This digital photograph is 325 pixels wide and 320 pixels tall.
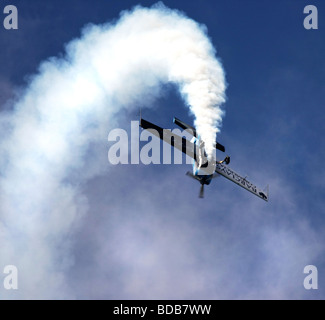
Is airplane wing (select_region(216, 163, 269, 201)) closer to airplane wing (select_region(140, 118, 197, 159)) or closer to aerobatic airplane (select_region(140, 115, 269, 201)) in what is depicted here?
aerobatic airplane (select_region(140, 115, 269, 201))

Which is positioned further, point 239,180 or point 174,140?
point 239,180

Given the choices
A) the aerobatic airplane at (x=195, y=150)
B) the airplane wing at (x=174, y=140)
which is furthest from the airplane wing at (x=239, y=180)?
the airplane wing at (x=174, y=140)

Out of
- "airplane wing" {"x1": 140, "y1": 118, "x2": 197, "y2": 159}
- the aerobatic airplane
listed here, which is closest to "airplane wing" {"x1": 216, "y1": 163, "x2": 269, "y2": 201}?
the aerobatic airplane

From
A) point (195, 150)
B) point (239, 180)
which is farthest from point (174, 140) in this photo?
point (239, 180)

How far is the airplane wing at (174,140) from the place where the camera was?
85.2 meters

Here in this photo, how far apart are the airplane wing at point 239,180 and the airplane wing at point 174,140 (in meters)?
Answer: 5.42

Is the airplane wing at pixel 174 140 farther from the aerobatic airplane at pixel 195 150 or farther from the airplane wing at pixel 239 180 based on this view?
the airplane wing at pixel 239 180

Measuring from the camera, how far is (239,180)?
94125 mm

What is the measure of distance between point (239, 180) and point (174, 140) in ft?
50.0

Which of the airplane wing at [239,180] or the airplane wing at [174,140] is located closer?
the airplane wing at [174,140]

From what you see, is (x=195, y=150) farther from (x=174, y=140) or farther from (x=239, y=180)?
(x=239, y=180)
